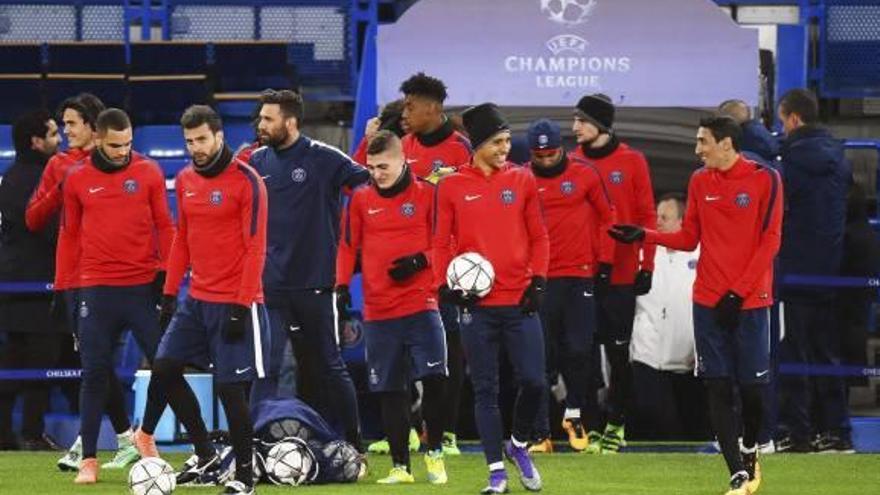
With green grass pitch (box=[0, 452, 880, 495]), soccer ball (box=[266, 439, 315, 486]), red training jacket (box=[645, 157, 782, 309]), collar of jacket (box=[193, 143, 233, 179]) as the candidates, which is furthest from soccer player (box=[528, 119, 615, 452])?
collar of jacket (box=[193, 143, 233, 179])

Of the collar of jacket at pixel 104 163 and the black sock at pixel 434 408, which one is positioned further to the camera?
the collar of jacket at pixel 104 163

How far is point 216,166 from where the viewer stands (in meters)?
11.5

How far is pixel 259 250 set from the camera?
11.4 meters

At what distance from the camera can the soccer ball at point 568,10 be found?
17250mm

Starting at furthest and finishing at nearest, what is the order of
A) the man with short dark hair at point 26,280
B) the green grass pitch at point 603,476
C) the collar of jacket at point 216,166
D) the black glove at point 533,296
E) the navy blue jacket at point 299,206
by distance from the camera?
the man with short dark hair at point 26,280, the navy blue jacket at point 299,206, the green grass pitch at point 603,476, the black glove at point 533,296, the collar of jacket at point 216,166

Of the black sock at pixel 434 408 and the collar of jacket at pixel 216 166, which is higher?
the collar of jacket at pixel 216 166

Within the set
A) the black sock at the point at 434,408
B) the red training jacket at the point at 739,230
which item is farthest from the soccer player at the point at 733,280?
the black sock at the point at 434,408

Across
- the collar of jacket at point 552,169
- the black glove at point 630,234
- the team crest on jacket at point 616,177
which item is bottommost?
the black glove at point 630,234

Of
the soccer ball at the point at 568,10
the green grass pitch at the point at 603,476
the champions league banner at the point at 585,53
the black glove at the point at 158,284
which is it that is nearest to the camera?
the green grass pitch at the point at 603,476

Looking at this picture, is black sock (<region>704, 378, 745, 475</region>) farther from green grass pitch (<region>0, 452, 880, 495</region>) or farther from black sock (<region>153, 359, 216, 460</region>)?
black sock (<region>153, 359, 216, 460</region>)

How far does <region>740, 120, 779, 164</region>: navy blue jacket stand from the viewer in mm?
14125

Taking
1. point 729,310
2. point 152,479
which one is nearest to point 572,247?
point 729,310

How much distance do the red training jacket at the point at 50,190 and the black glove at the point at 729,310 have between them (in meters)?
4.35

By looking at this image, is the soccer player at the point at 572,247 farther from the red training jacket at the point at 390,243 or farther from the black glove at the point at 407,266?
the black glove at the point at 407,266
